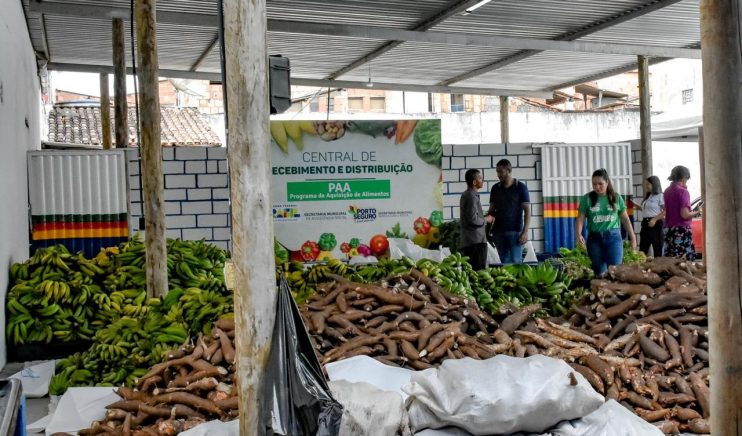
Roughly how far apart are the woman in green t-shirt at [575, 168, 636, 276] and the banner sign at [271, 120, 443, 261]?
3991 millimetres

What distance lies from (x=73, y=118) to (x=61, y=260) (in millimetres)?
19005

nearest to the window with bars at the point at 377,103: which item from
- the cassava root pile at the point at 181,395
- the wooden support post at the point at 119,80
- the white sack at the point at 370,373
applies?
the wooden support post at the point at 119,80

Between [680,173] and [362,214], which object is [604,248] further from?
[362,214]

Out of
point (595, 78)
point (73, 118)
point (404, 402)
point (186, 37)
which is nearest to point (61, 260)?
point (186, 37)

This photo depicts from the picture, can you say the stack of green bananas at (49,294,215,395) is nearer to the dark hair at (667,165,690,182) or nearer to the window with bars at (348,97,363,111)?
the dark hair at (667,165,690,182)

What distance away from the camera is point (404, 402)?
5434 millimetres

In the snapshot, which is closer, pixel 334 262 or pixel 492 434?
pixel 492 434

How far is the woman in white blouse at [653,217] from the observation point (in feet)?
43.3

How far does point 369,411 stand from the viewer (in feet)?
16.6

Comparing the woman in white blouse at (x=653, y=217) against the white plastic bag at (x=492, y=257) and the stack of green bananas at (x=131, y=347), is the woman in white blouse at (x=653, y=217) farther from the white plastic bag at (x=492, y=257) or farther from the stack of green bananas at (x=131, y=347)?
the stack of green bananas at (x=131, y=347)

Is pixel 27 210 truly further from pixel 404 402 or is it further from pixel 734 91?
pixel 734 91

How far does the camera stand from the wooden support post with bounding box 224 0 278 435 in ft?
15.8

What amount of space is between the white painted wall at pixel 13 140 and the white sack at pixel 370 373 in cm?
435

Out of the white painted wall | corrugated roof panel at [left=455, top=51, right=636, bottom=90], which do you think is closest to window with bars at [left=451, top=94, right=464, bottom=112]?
corrugated roof panel at [left=455, top=51, right=636, bottom=90]
